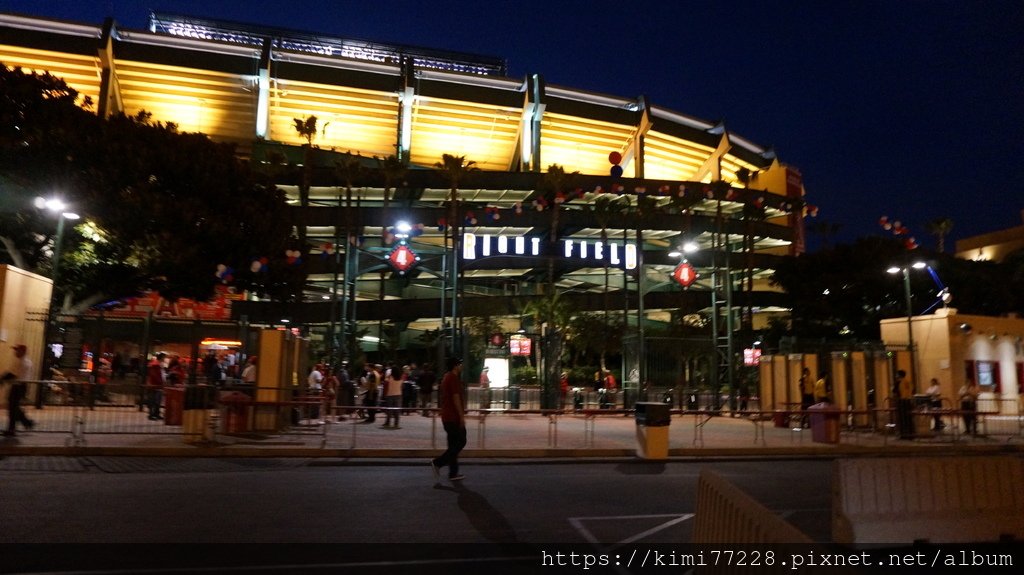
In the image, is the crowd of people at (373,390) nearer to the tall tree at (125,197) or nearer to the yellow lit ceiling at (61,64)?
the tall tree at (125,197)

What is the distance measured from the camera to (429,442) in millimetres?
17125

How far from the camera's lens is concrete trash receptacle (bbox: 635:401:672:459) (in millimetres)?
14930

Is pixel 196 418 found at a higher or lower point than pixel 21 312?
lower

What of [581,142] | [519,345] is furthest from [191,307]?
[581,142]

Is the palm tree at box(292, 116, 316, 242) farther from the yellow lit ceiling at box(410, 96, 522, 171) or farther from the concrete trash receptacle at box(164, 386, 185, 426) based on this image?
the concrete trash receptacle at box(164, 386, 185, 426)

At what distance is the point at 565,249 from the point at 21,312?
100ft

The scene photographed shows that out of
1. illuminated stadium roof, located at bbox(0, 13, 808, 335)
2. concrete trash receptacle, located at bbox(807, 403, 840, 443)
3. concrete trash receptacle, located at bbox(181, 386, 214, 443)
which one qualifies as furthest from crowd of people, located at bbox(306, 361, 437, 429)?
illuminated stadium roof, located at bbox(0, 13, 808, 335)

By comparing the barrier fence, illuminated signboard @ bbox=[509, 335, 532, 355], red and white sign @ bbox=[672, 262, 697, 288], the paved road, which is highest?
red and white sign @ bbox=[672, 262, 697, 288]

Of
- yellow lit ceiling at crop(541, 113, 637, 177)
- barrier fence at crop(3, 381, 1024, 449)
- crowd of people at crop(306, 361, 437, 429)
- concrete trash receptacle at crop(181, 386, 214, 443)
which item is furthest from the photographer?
yellow lit ceiling at crop(541, 113, 637, 177)

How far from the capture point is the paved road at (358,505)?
7.09 meters

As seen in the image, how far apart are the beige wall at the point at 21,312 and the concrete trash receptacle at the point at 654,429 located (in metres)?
17.1

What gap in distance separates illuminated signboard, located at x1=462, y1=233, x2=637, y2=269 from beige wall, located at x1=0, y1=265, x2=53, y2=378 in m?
21.0

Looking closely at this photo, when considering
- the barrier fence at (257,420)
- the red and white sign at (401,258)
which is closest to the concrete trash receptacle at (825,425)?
the barrier fence at (257,420)

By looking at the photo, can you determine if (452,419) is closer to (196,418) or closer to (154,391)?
(196,418)
